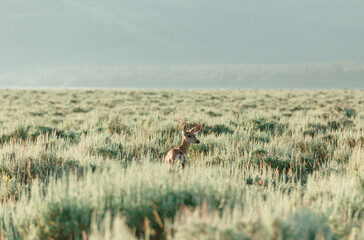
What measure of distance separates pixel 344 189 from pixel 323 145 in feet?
15.0

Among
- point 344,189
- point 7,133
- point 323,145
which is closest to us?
point 344,189

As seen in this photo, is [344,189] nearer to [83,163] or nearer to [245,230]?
[245,230]

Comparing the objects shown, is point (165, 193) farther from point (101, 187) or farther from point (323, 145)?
point (323, 145)

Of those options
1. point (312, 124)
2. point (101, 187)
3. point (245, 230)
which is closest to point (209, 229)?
point (245, 230)

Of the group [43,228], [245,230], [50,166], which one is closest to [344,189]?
[245,230]

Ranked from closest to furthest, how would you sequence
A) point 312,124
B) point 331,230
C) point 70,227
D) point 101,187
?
point 331,230 → point 70,227 → point 101,187 → point 312,124

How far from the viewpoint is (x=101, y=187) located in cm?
276

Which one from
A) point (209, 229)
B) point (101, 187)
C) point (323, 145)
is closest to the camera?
point (209, 229)

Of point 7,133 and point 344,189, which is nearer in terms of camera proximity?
point 344,189

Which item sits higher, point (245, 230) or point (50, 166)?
point (245, 230)

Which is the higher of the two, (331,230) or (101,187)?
(101,187)

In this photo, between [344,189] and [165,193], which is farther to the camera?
[344,189]

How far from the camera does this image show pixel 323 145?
24.6ft

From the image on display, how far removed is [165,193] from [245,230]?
0.93 meters
